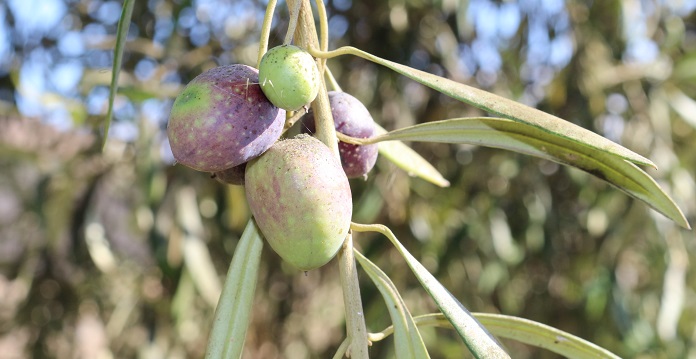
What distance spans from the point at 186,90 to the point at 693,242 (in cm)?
169

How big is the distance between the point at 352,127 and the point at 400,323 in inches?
6.9

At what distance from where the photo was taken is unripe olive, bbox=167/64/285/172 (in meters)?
0.56

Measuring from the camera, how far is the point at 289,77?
52cm

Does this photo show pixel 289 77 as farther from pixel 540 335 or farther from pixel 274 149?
pixel 540 335

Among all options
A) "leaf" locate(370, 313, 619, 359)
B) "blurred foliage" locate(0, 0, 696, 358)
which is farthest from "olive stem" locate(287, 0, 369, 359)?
"blurred foliage" locate(0, 0, 696, 358)

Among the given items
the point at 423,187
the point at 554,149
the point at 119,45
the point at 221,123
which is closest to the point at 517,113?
the point at 554,149

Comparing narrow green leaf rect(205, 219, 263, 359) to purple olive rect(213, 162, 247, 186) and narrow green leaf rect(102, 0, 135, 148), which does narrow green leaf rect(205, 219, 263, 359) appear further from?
narrow green leaf rect(102, 0, 135, 148)

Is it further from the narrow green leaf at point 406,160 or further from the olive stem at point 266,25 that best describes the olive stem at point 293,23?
the narrow green leaf at point 406,160

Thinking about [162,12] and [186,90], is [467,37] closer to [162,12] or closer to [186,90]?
[162,12]

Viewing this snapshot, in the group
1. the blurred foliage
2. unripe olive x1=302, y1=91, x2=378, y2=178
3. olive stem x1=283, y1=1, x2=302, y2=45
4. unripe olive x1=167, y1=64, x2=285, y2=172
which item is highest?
olive stem x1=283, y1=1, x2=302, y2=45

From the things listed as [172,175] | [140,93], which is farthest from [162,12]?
[140,93]

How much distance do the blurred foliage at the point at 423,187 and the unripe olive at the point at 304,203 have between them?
1202 mm

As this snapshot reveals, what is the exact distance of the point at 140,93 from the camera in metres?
1.23

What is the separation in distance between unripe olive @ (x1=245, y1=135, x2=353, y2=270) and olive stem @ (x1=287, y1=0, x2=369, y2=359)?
0.08 ft
